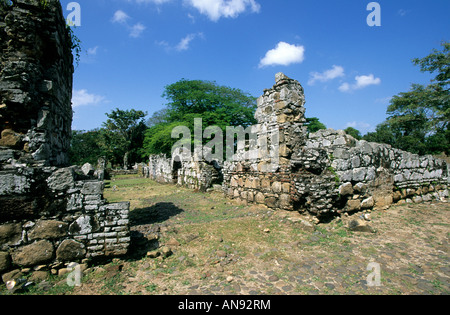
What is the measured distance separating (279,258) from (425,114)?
28.3 m

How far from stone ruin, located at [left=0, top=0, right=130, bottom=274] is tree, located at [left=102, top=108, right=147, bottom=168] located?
110 feet

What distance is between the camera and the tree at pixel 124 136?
120 feet

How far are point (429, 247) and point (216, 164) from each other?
8214 mm

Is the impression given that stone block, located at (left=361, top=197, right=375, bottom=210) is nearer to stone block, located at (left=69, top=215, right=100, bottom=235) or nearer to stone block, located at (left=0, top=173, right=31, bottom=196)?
stone block, located at (left=69, top=215, right=100, bottom=235)

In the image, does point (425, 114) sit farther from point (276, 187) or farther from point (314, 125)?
point (276, 187)

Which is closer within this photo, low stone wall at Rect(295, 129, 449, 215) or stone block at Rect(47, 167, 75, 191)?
stone block at Rect(47, 167, 75, 191)

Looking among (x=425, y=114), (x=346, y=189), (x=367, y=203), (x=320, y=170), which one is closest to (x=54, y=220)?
(x=320, y=170)

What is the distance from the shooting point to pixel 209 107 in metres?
25.1

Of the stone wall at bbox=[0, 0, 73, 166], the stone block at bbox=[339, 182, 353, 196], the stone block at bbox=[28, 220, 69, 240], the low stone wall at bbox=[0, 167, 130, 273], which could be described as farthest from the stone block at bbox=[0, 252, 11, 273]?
the stone block at bbox=[339, 182, 353, 196]

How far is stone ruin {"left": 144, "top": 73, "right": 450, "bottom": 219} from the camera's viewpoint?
5254mm

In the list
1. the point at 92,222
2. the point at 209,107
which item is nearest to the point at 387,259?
the point at 92,222

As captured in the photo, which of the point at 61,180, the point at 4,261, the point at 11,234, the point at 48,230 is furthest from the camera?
the point at 61,180

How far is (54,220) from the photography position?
3318 millimetres

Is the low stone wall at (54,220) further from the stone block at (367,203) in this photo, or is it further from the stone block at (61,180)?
the stone block at (367,203)
